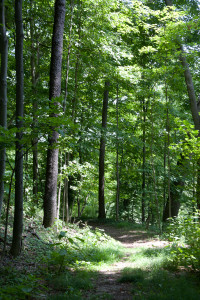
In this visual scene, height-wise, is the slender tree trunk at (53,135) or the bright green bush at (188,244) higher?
the slender tree trunk at (53,135)

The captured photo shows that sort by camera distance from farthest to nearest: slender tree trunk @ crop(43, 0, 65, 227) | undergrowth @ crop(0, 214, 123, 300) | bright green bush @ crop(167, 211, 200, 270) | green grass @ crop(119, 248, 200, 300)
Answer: slender tree trunk @ crop(43, 0, 65, 227) < bright green bush @ crop(167, 211, 200, 270) < undergrowth @ crop(0, 214, 123, 300) < green grass @ crop(119, 248, 200, 300)

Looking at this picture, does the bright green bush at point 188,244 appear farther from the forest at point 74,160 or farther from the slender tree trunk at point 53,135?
the slender tree trunk at point 53,135

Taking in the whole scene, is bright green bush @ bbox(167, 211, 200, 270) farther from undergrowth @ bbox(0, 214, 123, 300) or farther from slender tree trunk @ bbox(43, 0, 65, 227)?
slender tree trunk @ bbox(43, 0, 65, 227)

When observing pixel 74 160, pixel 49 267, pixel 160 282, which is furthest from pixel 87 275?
pixel 74 160

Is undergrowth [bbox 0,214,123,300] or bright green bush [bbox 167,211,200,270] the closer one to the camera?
undergrowth [bbox 0,214,123,300]

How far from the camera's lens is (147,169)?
12.6m

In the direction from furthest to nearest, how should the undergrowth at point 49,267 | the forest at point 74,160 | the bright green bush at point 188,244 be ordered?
1. the bright green bush at point 188,244
2. the forest at point 74,160
3. the undergrowth at point 49,267

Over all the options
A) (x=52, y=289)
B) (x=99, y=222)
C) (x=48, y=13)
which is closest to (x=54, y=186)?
(x=52, y=289)

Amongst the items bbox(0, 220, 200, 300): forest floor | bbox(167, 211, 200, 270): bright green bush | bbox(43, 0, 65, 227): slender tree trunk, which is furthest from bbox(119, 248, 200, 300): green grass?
bbox(43, 0, 65, 227): slender tree trunk

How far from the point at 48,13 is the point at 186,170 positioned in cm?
729

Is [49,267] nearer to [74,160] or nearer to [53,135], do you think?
[53,135]

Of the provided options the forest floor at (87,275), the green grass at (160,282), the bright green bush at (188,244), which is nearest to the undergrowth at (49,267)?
the forest floor at (87,275)

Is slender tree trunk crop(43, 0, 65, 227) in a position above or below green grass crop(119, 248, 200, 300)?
above

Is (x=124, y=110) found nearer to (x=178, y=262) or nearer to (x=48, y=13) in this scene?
(x=48, y=13)
